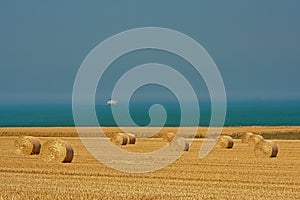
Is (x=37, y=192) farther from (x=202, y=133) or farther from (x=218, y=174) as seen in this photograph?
(x=202, y=133)

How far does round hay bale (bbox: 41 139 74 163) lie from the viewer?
2305 centimetres

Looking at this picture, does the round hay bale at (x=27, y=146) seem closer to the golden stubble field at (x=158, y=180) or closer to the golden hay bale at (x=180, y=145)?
the golden stubble field at (x=158, y=180)

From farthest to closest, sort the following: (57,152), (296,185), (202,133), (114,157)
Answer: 1. (202,133)
2. (114,157)
3. (57,152)
4. (296,185)

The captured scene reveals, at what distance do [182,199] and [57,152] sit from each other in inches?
387

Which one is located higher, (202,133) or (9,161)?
(202,133)

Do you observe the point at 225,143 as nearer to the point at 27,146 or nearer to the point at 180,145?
the point at 180,145

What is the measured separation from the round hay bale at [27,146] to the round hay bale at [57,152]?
2756 mm

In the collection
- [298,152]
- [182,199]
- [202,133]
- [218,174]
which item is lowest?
[182,199]

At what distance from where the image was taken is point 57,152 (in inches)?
Result: 914

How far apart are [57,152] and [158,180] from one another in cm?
621

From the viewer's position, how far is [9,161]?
23.4 metres

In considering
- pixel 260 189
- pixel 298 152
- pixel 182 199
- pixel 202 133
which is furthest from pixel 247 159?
pixel 202 133

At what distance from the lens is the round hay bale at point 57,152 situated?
23.0m

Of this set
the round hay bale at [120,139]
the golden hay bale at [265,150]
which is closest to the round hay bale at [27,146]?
the golden hay bale at [265,150]
